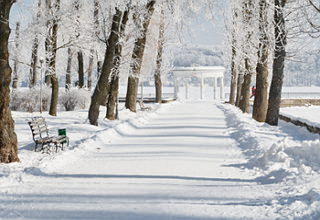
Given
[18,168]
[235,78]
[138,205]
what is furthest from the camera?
[235,78]

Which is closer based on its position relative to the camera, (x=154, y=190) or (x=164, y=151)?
(x=154, y=190)

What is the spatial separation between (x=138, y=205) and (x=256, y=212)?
147 centimetres

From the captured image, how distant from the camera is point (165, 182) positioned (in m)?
6.95

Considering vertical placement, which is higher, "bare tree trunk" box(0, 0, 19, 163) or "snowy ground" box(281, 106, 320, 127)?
"bare tree trunk" box(0, 0, 19, 163)

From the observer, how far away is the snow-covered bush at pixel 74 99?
96.4 ft

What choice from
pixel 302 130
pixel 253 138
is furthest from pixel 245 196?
pixel 302 130

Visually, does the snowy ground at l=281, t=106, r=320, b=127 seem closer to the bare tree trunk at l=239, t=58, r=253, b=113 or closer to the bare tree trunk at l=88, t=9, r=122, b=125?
the bare tree trunk at l=239, t=58, r=253, b=113

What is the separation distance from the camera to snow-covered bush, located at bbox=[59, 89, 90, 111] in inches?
1156

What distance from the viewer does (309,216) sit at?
492 centimetres

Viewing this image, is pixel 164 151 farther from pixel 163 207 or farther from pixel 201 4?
pixel 201 4

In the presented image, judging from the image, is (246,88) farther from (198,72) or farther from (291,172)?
(198,72)

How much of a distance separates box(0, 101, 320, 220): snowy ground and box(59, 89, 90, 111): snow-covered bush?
18106 mm

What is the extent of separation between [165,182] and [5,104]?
3792 mm

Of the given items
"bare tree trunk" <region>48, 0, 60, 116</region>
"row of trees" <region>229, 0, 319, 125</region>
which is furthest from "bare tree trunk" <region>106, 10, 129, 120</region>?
"row of trees" <region>229, 0, 319, 125</region>
